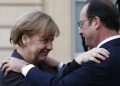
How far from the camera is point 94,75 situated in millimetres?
3307

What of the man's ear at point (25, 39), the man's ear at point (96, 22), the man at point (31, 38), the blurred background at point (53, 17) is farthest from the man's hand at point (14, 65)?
the blurred background at point (53, 17)

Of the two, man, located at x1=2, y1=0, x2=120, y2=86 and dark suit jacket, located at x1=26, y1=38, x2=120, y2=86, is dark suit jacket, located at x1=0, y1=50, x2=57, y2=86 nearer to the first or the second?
man, located at x1=2, y1=0, x2=120, y2=86

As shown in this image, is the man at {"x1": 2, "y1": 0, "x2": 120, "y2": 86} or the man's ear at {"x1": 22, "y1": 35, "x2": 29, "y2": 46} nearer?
the man at {"x1": 2, "y1": 0, "x2": 120, "y2": 86}

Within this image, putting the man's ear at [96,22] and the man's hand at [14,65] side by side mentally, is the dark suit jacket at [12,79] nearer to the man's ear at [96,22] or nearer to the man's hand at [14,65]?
the man's hand at [14,65]

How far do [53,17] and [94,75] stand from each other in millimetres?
5003

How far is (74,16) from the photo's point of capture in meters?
8.60

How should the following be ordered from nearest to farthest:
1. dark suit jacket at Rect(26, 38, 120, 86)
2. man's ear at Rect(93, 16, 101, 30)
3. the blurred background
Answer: dark suit jacket at Rect(26, 38, 120, 86), man's ear at Rect(93, 16, 101, 30), the blurred background

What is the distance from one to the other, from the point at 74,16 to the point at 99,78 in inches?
210

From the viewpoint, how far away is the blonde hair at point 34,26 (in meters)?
3.65

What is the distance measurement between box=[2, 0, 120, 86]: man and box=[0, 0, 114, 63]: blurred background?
470 cm

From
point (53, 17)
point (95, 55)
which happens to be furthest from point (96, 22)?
point (53, 17)

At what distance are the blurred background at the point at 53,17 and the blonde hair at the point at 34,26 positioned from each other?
15.0ft

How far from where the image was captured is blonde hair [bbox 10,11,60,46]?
12.0ft

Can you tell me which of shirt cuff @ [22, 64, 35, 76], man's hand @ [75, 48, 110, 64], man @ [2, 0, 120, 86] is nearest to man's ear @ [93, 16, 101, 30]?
man @ [2, 0, 120, 86]
